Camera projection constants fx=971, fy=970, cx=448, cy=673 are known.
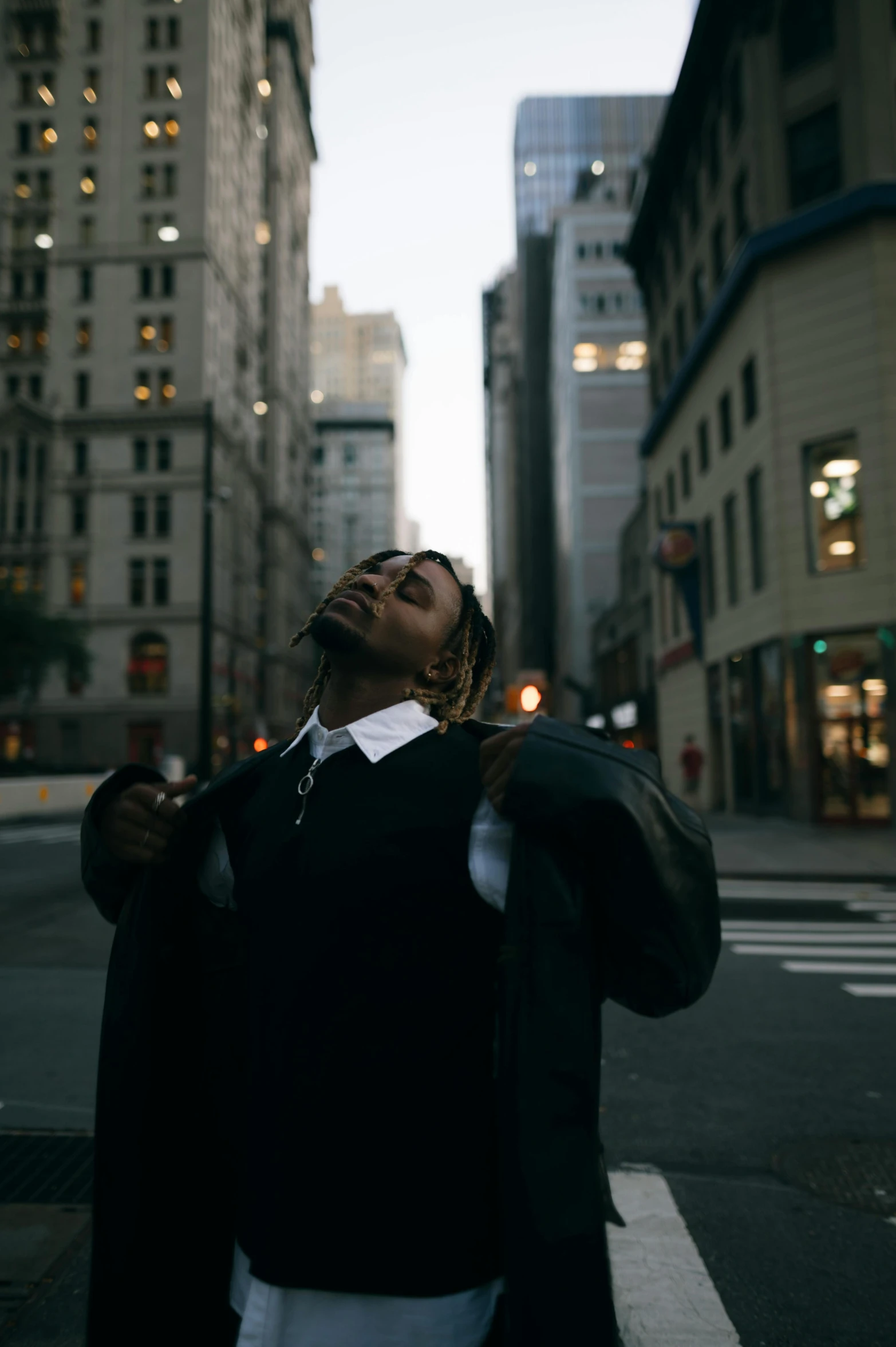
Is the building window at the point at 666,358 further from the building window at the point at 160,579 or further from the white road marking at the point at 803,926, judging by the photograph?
the building window at the point at 160,579

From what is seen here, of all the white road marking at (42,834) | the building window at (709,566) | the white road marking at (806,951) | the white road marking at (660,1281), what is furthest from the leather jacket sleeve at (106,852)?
the building window at (709,566)

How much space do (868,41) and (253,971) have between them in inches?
1026

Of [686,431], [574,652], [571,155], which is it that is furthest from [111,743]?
[571,155]

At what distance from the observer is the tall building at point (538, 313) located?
8950 centimetres

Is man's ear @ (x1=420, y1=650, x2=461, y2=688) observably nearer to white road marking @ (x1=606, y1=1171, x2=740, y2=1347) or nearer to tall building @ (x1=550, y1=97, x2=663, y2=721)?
white road marking @ (x1=606, y1=1171, x2=740, y2=1347)

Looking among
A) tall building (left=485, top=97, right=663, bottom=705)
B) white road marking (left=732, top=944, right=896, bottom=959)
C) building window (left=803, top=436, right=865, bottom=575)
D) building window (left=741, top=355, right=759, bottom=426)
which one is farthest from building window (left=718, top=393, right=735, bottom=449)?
tall building (left=485, top=97, right=663, bottom=705)

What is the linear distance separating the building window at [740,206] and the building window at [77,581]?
4049 centimetres

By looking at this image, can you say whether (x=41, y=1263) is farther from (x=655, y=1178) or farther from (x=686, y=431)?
(x=686, y=431)

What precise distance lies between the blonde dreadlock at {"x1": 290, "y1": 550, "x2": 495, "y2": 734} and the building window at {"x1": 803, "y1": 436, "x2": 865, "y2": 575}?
20.3 m

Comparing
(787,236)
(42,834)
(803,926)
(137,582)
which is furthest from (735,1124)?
(137,582)

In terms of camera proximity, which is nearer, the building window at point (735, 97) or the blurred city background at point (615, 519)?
the blurred city background at point (615, 519)

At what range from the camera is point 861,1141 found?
179 inches

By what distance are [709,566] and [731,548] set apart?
2.26m

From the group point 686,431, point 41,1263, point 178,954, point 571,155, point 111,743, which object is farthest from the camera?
point 571,155
